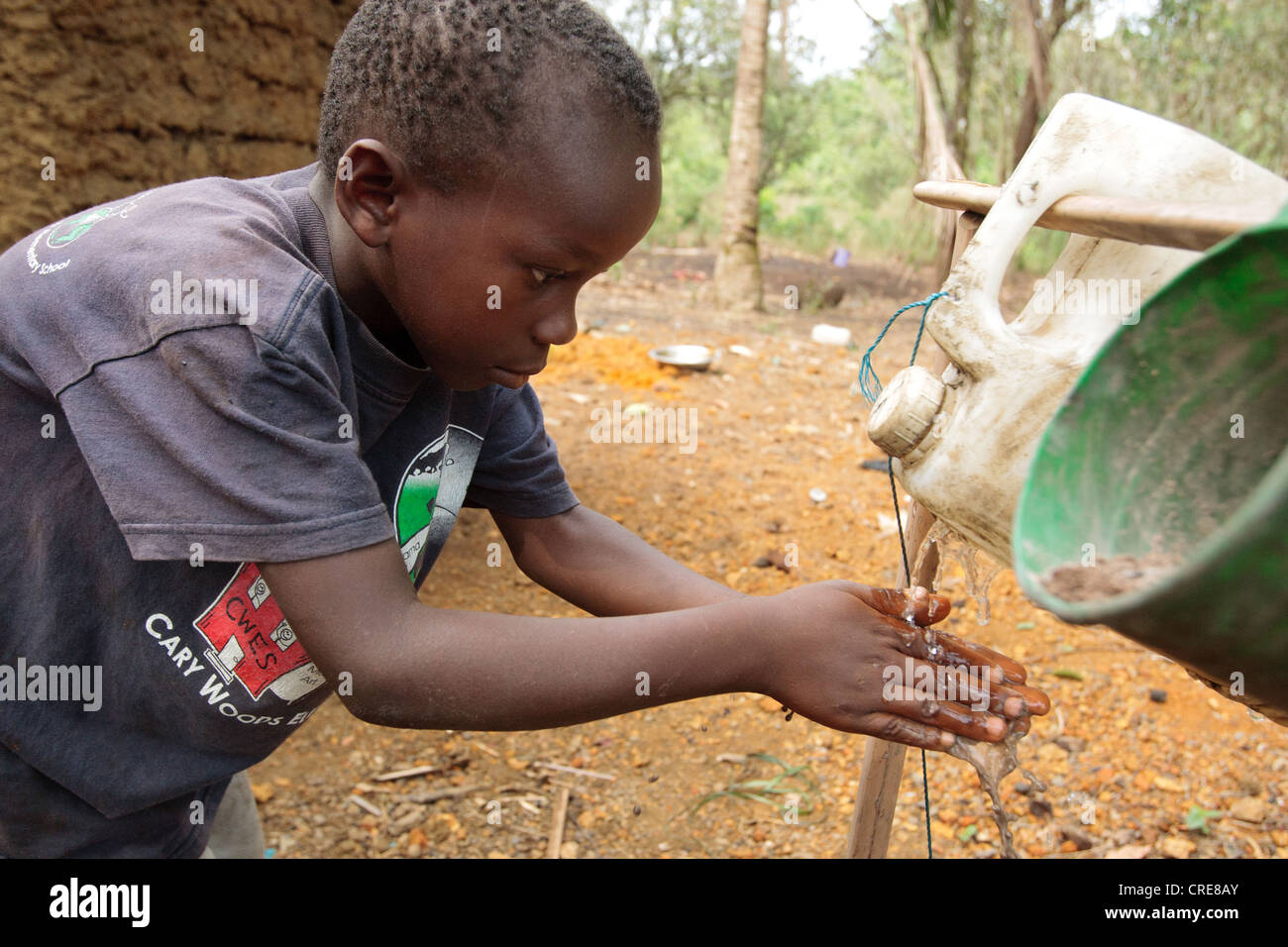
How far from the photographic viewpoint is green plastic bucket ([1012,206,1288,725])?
2.23 ft

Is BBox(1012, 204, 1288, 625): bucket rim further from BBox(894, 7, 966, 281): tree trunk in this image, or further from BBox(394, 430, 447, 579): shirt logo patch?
BBox(894, 7, 966, 281): tree trunk

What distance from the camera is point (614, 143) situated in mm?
1136

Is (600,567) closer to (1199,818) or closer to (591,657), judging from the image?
(591,657)

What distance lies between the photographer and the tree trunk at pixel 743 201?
8.26m

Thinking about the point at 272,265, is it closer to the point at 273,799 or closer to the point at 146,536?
the point at 146,536

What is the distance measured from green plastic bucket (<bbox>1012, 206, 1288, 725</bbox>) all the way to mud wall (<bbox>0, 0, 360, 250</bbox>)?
2.95 m

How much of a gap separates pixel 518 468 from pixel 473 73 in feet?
2.38

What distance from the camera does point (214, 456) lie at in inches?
40.4

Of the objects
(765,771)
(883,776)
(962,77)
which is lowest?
(765,771)

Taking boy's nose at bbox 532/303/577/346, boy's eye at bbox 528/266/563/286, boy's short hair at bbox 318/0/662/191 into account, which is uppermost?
boy's short hair at bbox 318/0/662/191

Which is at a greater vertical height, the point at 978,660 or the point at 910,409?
the point at 910,409

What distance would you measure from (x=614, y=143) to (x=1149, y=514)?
0.68m

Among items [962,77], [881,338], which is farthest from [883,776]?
[962,77]

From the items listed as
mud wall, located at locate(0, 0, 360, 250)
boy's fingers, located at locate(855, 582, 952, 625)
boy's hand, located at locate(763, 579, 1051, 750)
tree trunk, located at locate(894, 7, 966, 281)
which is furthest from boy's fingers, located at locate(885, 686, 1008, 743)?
tree trunk, located at locate(894, 7, 966, 281)
